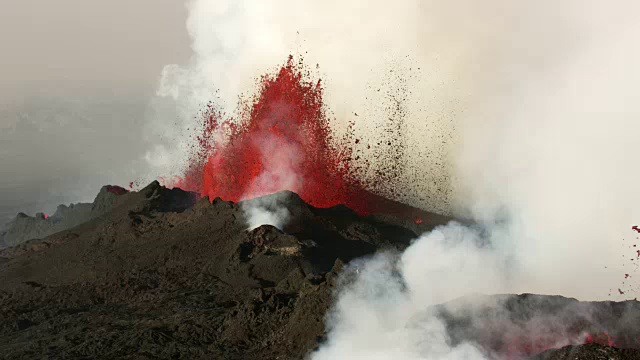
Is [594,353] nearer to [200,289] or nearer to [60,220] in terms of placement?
[200,289]

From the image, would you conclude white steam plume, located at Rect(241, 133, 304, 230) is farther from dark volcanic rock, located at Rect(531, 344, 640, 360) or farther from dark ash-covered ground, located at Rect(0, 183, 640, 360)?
dark volcanic rock, located at Rect(531, 344, 640, 360)

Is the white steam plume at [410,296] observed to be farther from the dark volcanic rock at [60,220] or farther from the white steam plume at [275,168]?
the dark volcanic rock at [60,220]

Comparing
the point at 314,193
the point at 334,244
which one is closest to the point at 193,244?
the point at 334,244

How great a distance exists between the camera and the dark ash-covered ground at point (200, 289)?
2281 cm

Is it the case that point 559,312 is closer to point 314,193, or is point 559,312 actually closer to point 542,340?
point 542,340

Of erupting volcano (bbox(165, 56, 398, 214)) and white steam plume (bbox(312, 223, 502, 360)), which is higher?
erupting volcano (bbox(165, 56, 398, 214))

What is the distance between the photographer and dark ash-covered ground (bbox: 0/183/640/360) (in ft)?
74.8

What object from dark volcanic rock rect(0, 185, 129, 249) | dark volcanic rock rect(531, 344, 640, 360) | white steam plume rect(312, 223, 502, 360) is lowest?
dark volcanic rock rect(531, 344, 640, 360)

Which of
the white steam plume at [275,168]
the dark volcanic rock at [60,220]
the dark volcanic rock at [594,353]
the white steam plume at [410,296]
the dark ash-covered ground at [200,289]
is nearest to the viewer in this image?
the dark volcanic rock at [594,353]

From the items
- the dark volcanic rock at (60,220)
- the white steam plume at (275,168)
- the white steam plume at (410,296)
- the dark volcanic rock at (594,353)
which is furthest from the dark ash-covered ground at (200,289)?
the white steam plume at (275,168)

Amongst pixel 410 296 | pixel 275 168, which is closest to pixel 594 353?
pixel 410 296

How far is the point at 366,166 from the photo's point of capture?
6325 centimetres

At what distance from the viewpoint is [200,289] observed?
3475 centimetres

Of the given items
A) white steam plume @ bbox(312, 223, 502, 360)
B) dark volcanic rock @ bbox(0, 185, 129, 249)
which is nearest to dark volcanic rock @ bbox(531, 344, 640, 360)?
white steam plume @ bbox(312, 223, 502, 360)
